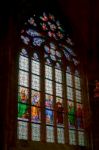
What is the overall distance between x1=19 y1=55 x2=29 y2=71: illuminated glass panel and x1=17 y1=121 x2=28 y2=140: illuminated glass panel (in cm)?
178

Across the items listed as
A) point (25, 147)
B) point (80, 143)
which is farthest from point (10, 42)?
point (80, 143)

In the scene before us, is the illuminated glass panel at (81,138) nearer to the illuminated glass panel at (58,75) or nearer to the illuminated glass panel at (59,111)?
the illuminated glass panel at (59,111)

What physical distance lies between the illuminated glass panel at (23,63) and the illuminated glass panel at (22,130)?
1.78 meters

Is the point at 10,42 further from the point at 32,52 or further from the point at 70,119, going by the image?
the point at 70,119

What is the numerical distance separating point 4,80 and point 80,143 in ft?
12.2

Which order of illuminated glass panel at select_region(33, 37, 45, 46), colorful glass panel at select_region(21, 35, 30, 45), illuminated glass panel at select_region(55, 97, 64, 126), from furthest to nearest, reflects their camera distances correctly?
illuminated glass panel at select_region(33, 37, 45, 46)
colorful glass panel at select_region(21, 35, 30, 45)
illuminated glass panel at select_region(55, 97, 64, 126)

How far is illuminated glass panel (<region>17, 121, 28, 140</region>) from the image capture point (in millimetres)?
10469

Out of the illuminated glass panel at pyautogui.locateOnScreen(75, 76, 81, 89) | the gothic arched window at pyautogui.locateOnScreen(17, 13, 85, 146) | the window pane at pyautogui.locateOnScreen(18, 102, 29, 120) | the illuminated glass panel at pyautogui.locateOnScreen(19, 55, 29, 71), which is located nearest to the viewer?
the window pane at pyautogui.locateOnScreen(18, 102, 29, 120)

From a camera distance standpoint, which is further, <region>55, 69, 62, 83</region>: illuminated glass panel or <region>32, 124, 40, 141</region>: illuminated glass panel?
<region>55, 69, 62, 83</region>: illuminated glass panel

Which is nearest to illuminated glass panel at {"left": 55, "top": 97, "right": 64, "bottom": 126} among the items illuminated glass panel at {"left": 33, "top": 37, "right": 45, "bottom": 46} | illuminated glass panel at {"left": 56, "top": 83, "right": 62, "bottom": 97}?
illuminated glass panel at {"left": 56, "top": 83, "right": 62, "bottom": 97}

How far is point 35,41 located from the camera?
12.5 metres

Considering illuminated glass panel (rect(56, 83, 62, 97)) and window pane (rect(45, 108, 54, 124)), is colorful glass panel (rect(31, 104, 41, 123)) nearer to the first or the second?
window pane (rect(45, 108, 54, 124))

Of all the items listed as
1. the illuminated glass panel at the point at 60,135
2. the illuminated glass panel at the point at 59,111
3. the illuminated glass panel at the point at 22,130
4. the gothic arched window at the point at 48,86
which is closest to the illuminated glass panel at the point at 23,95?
the gothic arched window at the point at 48,86

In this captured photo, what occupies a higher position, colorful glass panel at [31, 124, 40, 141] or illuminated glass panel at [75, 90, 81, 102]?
illuminated glass panel at [75, 90, 81, 102]
